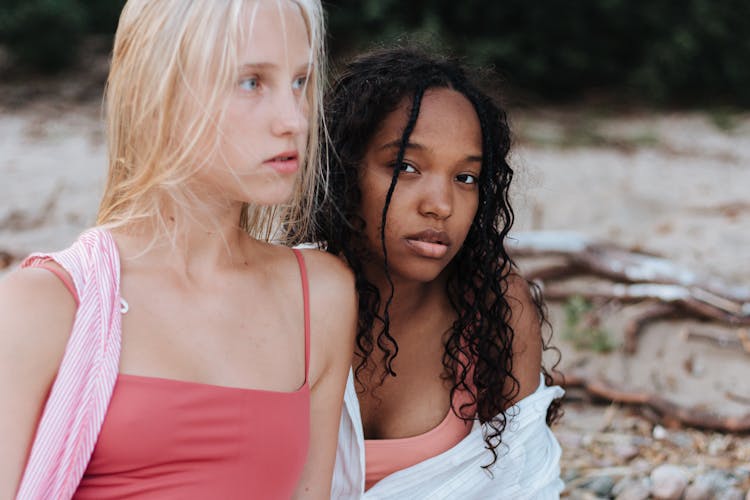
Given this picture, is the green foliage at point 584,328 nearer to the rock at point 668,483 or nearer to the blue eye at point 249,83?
the rock at point 668,483

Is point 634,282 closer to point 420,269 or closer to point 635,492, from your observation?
point 635,492

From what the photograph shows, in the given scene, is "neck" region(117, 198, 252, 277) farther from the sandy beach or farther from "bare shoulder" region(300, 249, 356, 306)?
the sandy beach

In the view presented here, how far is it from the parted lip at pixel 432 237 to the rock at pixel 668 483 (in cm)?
135

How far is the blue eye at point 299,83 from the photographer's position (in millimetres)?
1702

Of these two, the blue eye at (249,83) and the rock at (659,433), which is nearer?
the blue eye at (249,83)

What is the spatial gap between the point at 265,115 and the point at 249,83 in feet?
0.20

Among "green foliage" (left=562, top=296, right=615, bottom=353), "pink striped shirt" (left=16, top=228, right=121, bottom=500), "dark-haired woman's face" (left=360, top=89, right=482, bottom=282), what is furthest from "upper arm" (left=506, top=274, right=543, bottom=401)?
"green foliage" (left=562, top=296, right=615, bottom=353)

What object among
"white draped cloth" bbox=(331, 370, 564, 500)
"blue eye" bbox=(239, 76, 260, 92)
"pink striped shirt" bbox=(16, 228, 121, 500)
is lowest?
"white draped cloth" bbox=(331, 370, 564, 500)

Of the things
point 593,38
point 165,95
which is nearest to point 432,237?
point 165,95

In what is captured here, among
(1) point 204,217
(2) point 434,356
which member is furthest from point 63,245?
(1) point 204,217

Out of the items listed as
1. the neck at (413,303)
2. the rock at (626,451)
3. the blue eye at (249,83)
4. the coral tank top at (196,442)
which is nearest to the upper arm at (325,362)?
the coral tank top at (196,442)

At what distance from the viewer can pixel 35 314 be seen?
1.44 meters

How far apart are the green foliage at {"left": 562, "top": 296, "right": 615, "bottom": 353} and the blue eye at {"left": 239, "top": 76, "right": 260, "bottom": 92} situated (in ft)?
8.60

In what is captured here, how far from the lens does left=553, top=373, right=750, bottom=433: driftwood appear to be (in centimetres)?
330
